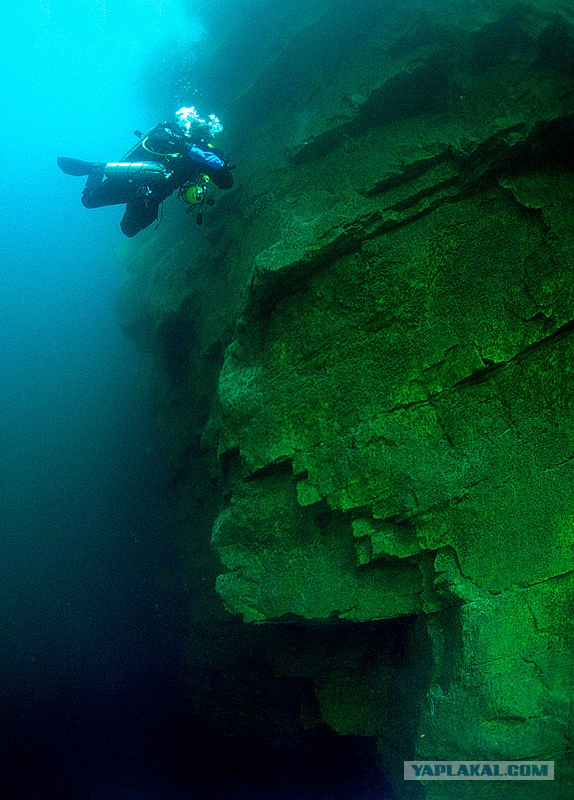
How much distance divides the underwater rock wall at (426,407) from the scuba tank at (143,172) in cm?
204

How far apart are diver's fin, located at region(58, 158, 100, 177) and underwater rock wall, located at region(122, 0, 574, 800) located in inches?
149

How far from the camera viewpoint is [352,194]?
13.5 ft

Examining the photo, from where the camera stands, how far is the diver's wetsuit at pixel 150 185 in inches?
223

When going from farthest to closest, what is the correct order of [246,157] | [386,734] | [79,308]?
1. [79,308]
2. [246,157]
3. [386,734]

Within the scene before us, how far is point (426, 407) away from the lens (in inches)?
135

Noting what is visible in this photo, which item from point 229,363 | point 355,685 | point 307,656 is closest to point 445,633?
point 355,685

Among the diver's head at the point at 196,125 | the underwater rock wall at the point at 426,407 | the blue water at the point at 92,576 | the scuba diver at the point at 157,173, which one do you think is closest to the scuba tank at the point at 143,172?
the scuba diver at the point at 157,173

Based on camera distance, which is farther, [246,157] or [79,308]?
[79,308]

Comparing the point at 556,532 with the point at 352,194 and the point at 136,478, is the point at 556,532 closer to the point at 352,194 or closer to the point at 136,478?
the point at 352,194

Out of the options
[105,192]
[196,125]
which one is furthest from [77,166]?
[196,125]

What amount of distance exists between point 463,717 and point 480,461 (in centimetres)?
183

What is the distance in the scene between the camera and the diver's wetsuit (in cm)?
567

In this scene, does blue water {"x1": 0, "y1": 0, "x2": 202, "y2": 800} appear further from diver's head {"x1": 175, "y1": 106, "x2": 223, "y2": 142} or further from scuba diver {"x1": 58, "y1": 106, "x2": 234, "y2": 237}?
scuba diver {"x1": 58, "y1": 106, "x2": 234, "y2": 237}

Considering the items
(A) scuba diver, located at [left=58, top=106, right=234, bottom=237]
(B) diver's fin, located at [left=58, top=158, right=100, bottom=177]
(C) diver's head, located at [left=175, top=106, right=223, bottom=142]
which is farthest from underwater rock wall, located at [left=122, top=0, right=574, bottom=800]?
(B) diver's fin, located at [left=58, top=158, right=100, bottom=177]
